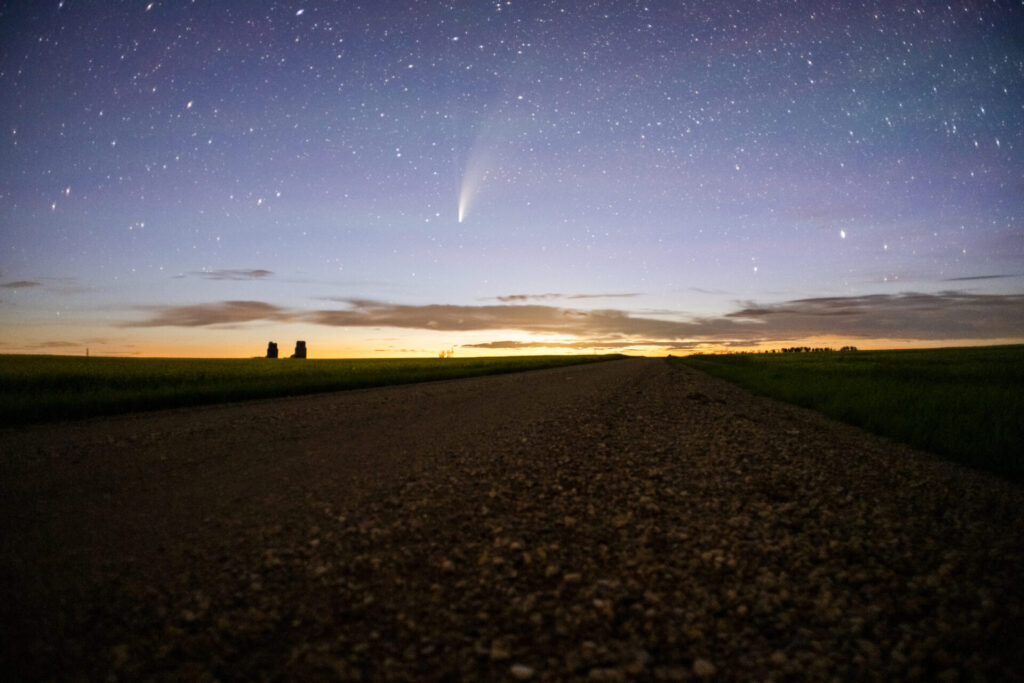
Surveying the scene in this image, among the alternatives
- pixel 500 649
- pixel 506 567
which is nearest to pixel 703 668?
pixel 500 649

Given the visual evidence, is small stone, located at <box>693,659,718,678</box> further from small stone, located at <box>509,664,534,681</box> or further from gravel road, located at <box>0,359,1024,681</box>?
small stone, located at <box>509,664,534,681</box>

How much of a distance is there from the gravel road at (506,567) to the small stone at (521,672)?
0.04ft

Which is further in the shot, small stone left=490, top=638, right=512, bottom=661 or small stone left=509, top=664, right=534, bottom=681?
small stone left=490, top=638, right=512, bottom=661

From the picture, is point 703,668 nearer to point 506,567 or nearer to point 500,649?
point 500,649

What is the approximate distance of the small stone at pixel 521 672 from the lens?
2.71 meters

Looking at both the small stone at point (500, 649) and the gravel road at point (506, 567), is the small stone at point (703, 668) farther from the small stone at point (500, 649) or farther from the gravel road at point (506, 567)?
the small stone at point (500, 649)

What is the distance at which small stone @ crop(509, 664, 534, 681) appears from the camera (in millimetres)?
2711

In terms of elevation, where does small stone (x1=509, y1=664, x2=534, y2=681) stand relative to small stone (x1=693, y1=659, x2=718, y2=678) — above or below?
above

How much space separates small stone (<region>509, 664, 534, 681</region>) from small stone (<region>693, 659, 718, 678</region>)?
942 mm

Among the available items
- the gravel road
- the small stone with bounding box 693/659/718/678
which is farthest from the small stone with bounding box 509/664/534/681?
the small stone with bounding box 693/659/718/678

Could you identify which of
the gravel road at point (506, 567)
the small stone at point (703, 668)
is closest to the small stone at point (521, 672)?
the gravel road at point (506, 567)

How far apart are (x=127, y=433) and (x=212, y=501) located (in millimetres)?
6298

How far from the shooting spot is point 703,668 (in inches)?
109

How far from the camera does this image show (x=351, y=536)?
448cm
